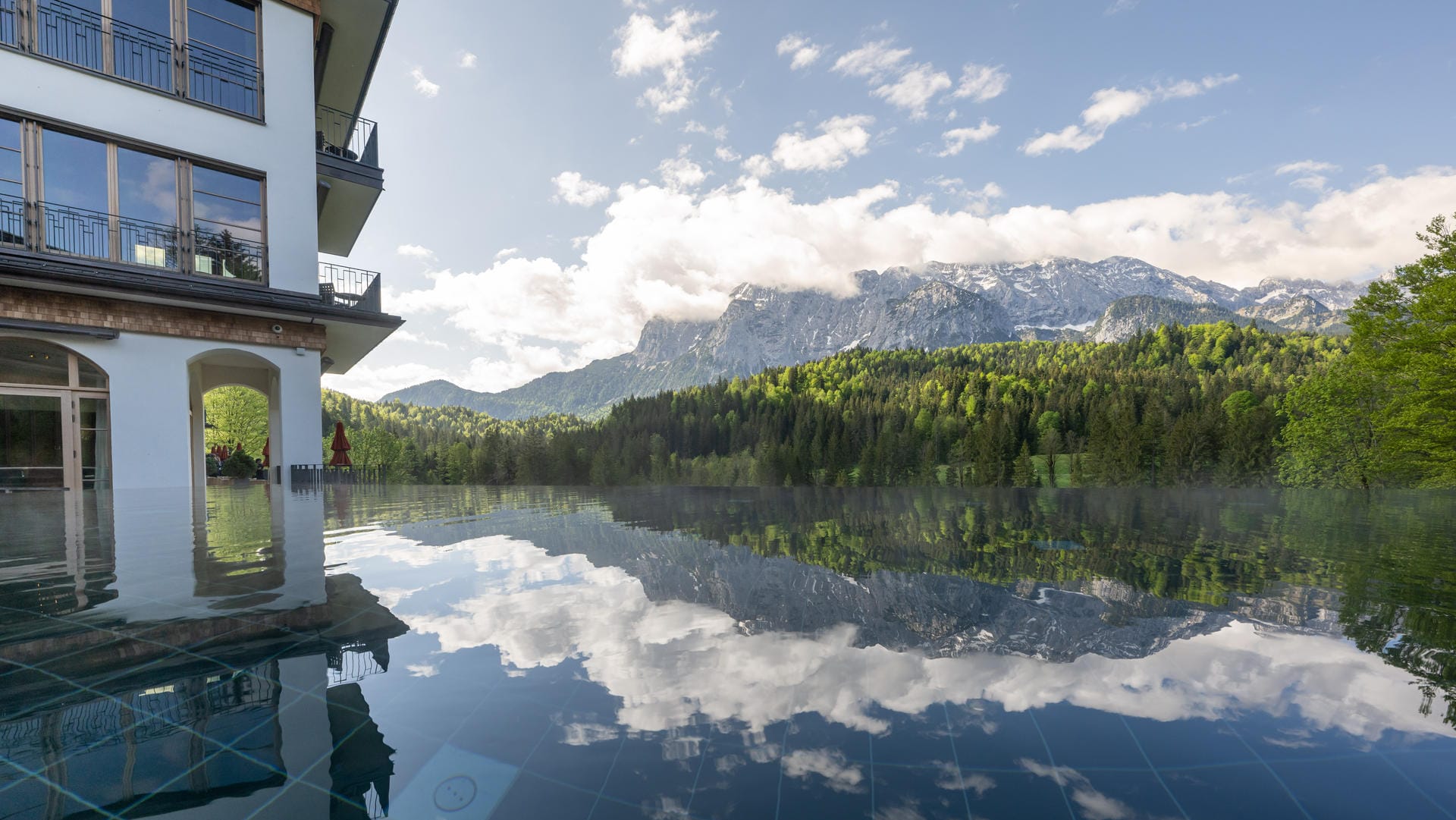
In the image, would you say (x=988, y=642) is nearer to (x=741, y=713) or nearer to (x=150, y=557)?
(x=741, y=713)

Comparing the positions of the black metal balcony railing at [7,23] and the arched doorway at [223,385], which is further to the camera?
the arched doorway at [223,385]

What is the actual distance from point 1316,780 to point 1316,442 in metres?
47.0

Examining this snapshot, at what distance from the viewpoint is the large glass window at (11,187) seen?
1224cm

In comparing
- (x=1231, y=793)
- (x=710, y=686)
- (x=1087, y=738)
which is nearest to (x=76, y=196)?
(x=710, y=686)

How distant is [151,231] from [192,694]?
1584 centimetres

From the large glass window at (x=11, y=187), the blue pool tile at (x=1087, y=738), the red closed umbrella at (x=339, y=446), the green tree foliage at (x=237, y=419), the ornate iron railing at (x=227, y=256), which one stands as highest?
the large glass window at (x=11, y=187)

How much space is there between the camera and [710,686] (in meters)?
3.02

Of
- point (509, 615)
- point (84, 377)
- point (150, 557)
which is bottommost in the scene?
point (509, 615)

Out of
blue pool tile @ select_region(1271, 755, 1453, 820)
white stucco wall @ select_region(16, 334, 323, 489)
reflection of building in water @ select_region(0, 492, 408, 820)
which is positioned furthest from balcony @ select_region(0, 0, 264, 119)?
blue pool tile @ select_region(1271, 755, 1453, 820)

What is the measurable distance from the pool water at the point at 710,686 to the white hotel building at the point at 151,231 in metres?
8.77

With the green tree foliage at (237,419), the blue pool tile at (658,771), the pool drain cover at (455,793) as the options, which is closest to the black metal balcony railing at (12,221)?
the pool drain cover at (455,793)

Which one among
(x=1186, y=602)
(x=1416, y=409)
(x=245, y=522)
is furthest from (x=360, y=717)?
(x=1416, y=409)

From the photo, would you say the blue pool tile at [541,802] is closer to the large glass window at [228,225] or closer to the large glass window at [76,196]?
the large glass window at [228,225]

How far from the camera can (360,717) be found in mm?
2648
